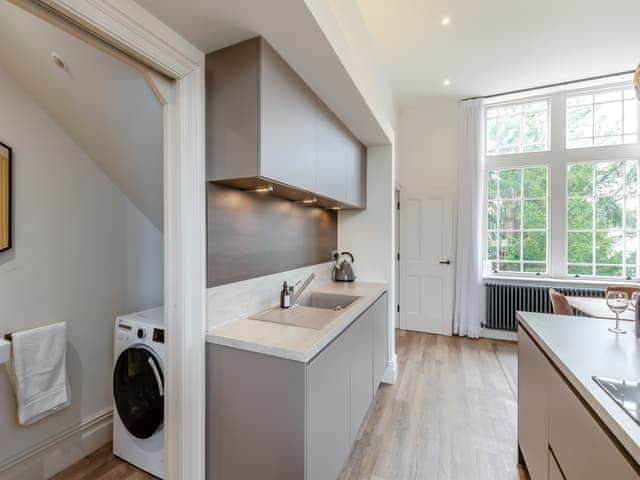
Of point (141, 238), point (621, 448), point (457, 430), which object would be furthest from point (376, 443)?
point (141, 238)

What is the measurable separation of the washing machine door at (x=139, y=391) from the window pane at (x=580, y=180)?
4915 millimetres

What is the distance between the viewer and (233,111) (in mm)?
1300

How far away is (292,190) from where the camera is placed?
1647 mm

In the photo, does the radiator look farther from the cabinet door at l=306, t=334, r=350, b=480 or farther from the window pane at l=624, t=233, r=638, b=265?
the cabinet door at l=306, t=334, r=350, b=480

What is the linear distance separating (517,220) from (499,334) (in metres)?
1.58

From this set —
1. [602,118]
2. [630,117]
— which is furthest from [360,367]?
[630,117]

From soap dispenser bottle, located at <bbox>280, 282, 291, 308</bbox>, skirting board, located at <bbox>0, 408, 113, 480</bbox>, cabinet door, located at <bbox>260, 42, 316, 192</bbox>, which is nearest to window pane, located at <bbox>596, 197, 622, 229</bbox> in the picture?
cabinet door, located at <bbox>260, 42, 316, 192</bbox>

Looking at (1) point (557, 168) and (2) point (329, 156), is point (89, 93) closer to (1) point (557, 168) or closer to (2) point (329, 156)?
(2) point (329, 156)

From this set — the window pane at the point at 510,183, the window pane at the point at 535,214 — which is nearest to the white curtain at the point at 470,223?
the window pane at the point at 510,183

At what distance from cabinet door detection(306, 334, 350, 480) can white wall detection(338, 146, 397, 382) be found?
1.28 metres

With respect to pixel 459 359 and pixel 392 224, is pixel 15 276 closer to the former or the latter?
pixel 392 224

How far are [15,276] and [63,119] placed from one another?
36.7 inches

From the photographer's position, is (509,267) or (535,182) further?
(509,267)

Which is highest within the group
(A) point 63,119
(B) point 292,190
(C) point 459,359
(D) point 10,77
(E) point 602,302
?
(D) point 10,77
